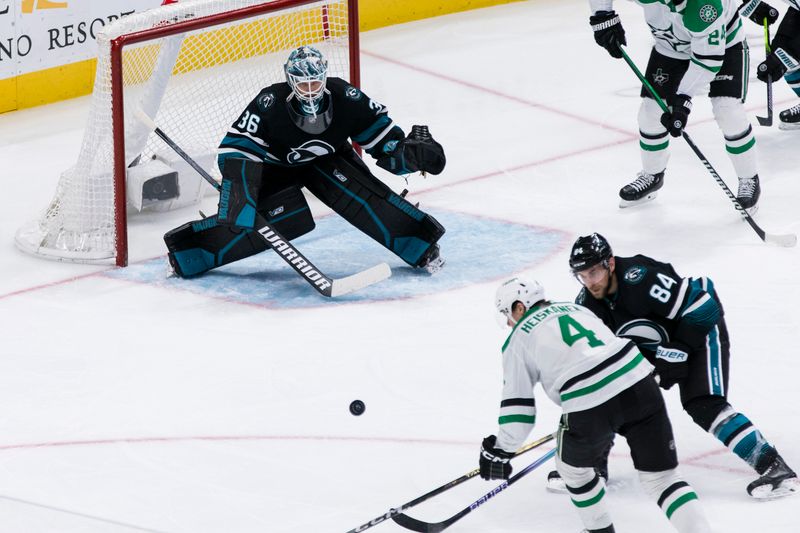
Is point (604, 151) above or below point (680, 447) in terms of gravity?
below

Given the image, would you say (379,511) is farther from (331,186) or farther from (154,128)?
(154,128)

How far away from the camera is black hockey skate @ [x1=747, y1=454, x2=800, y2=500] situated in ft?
13.5

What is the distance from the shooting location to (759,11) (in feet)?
24.7

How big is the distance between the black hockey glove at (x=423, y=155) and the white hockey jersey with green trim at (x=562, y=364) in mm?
2026

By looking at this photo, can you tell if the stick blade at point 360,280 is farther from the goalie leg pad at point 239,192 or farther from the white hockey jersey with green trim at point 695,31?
the white hockey jersey with green trim at point 695,31

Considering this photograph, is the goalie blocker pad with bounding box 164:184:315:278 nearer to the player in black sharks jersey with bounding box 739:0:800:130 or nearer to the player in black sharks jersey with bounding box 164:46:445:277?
the player in black sharks jersey with bounding box 164:46:445:277

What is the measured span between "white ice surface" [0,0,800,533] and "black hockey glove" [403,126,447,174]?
462 millimetres

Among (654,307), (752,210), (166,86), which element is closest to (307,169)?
(166,86)

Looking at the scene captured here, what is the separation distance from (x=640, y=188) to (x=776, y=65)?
114 centimetres

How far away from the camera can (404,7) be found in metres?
9.33

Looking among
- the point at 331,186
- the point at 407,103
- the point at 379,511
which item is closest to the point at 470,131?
the point at 407,103

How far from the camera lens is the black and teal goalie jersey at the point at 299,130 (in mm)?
5730

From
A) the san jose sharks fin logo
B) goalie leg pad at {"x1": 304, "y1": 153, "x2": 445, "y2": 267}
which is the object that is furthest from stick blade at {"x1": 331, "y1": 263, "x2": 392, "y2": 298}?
the san jose sharks fin logo

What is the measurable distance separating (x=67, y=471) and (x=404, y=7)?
17.5 ft
